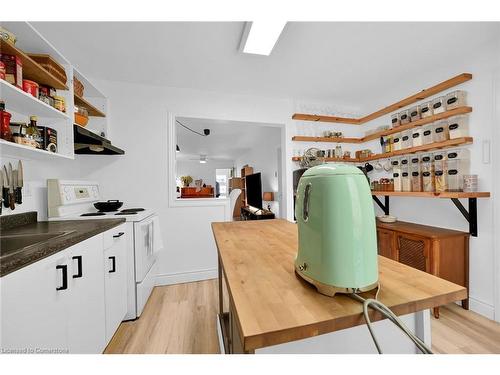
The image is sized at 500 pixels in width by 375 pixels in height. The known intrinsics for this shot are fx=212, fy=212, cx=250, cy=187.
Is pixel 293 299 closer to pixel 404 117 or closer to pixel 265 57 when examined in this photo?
pixel 265 57

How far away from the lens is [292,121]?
302cm

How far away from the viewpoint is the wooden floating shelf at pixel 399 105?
6.51 feet

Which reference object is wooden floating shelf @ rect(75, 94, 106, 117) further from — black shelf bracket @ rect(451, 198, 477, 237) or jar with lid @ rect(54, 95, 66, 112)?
black shelf bracket @ rect(451, 198, 477, 237)

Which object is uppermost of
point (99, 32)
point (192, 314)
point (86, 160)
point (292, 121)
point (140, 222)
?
point (99, 32)

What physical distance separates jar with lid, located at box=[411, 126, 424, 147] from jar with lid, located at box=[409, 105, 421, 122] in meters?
0.11

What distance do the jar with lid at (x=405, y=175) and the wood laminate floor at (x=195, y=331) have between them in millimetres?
1221

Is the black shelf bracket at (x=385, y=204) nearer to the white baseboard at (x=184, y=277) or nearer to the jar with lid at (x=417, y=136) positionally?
the jar with lid at (x=417, y=136)

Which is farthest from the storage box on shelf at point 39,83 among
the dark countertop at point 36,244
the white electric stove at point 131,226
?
the dark countertop at point 36,244

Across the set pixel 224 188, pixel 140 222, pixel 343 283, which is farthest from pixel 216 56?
pixel 224 188

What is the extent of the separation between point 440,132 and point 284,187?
5.87 feet

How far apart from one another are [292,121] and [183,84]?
59.7 inches

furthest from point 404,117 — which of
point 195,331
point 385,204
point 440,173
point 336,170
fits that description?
point 195,331

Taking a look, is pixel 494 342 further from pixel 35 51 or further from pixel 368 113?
pixel 35 51
